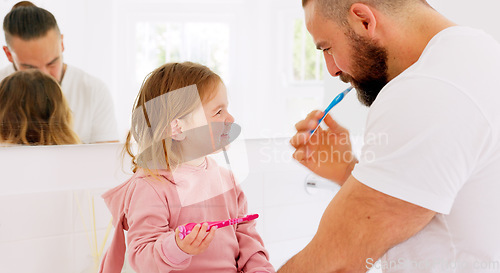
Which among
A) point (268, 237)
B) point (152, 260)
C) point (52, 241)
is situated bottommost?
point (268, 237)

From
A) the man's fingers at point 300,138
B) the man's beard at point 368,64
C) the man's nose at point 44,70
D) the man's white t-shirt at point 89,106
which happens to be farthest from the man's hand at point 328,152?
the man's nose at point 44,70

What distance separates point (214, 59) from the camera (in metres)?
1.20

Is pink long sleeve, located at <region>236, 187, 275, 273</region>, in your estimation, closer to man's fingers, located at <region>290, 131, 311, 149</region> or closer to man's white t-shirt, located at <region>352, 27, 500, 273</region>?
man's fingers, located at <region>290, 131, 311, 149</region>

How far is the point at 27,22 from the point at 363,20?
26.7 inches

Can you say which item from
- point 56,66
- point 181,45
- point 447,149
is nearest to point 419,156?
point 447,149

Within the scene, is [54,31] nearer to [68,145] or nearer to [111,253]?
[68,145]

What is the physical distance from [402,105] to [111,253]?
628mm

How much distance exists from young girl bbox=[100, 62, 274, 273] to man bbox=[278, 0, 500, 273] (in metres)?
0.14

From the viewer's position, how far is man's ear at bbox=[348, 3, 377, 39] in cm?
89

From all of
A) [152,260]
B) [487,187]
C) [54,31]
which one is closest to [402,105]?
[487,187]

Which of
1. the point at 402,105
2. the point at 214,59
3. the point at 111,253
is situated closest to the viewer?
the point at 402,105

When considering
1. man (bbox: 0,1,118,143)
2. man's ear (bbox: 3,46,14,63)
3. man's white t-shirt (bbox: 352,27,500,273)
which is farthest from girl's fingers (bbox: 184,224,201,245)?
man's ear (bbox: 3,46,14,63)

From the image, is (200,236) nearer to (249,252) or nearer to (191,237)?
(191,237)

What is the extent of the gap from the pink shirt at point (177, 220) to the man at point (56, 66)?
0.20 metres
